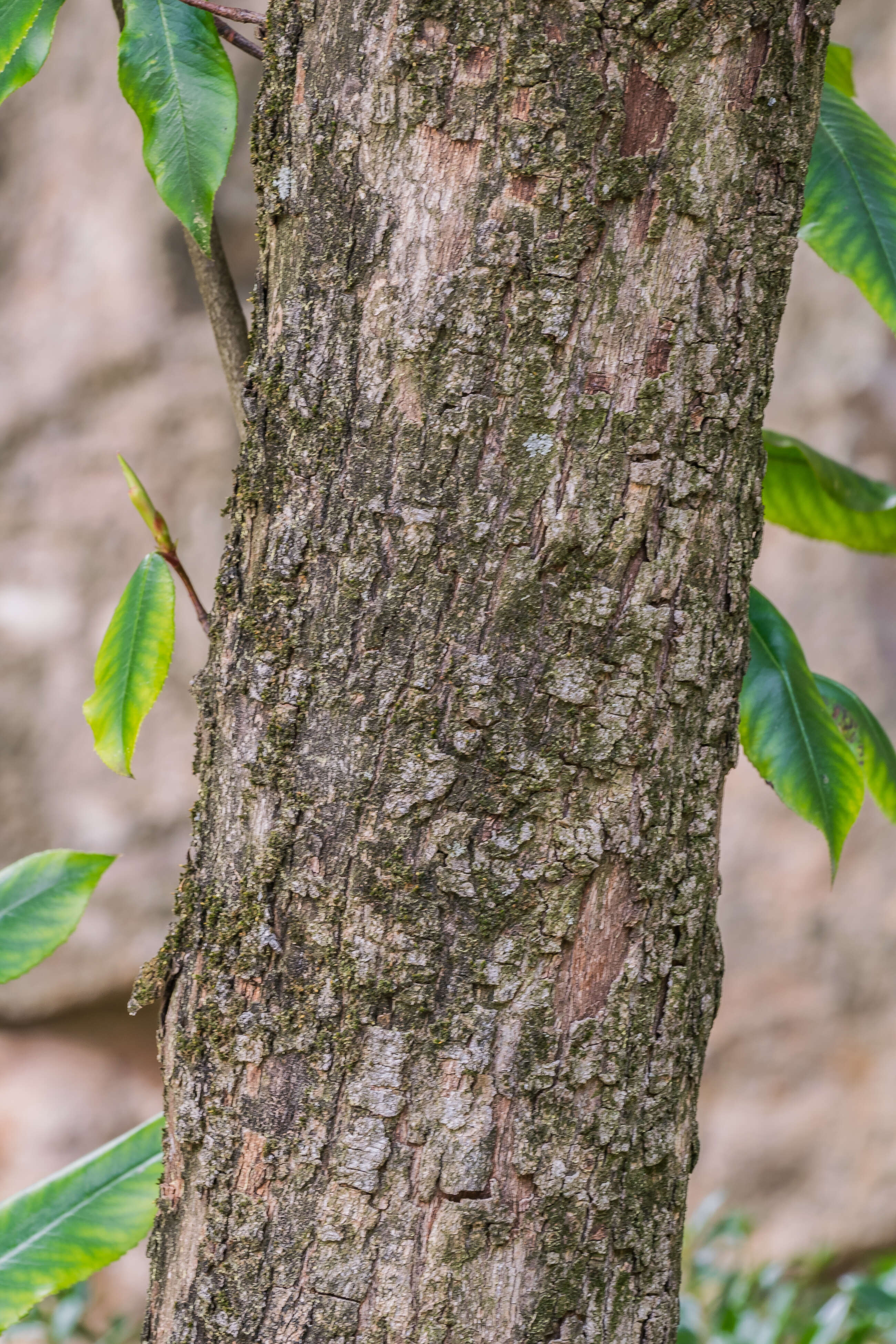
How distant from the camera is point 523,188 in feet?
1.60

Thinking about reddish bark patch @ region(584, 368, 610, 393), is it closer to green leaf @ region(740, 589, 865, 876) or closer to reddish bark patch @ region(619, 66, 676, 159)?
reddish bark patch @ region(619, 66, 676, 159)

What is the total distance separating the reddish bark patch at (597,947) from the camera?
1.69ft

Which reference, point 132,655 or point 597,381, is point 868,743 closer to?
point 597,381

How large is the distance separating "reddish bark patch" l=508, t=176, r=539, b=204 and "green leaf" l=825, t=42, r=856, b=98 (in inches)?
18.5

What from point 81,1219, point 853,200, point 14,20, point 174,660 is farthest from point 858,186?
point 174,660

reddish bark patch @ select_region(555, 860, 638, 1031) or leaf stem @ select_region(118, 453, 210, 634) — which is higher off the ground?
leaf stem @ select_region(118, 453, 210, 634)

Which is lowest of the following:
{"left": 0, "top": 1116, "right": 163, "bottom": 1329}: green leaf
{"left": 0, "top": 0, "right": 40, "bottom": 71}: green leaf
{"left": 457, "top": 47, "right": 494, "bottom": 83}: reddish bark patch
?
→ {"left": 0, "top": 1116, "right": 163, "bottom": 1329}: green leaf

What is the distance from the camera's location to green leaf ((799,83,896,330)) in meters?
0.73

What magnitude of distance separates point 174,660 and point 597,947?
197cm

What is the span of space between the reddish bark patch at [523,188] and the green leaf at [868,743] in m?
A: 0.51

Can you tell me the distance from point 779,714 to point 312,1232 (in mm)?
482

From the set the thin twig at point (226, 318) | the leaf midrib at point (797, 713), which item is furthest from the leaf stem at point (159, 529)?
the leaf midrib at point (797, 713)

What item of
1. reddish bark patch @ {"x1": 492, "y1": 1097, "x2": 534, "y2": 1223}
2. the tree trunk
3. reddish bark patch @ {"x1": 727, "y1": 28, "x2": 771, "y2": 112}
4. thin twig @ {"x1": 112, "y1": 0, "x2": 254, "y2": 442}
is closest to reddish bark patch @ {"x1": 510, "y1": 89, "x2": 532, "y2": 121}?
the tree trunk

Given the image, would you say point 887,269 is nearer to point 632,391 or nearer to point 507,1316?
point 632,391
